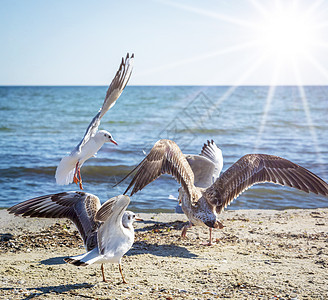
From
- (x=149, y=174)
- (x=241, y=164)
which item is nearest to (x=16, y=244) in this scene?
(x=149, y=174)

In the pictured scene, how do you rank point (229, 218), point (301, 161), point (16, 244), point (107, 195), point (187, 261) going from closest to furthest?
point (187, 261), point (16, 244), point (229, 218), point (107, 195), point (301, 161)

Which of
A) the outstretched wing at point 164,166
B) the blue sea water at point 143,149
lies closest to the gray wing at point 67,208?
the outstretched wing at point 164,166

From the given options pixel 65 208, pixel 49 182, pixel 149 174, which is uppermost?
pixel 149 174

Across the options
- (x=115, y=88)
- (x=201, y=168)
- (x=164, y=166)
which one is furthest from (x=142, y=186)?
(x=201, y=168)

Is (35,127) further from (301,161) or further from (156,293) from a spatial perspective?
(156,293)

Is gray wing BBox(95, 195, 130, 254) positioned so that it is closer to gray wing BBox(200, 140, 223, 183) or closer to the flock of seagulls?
the flock of seagulls

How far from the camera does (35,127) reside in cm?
2095

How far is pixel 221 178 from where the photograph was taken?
5.79m

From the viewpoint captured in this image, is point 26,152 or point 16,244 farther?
point 26,152

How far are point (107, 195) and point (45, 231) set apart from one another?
114 inches

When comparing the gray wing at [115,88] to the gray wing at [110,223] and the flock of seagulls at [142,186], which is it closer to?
the flock of seagulls at [142,186]

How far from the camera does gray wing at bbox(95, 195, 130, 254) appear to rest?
12.2ft

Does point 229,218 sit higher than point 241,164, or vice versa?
point 241,164

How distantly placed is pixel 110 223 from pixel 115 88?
254 cm
